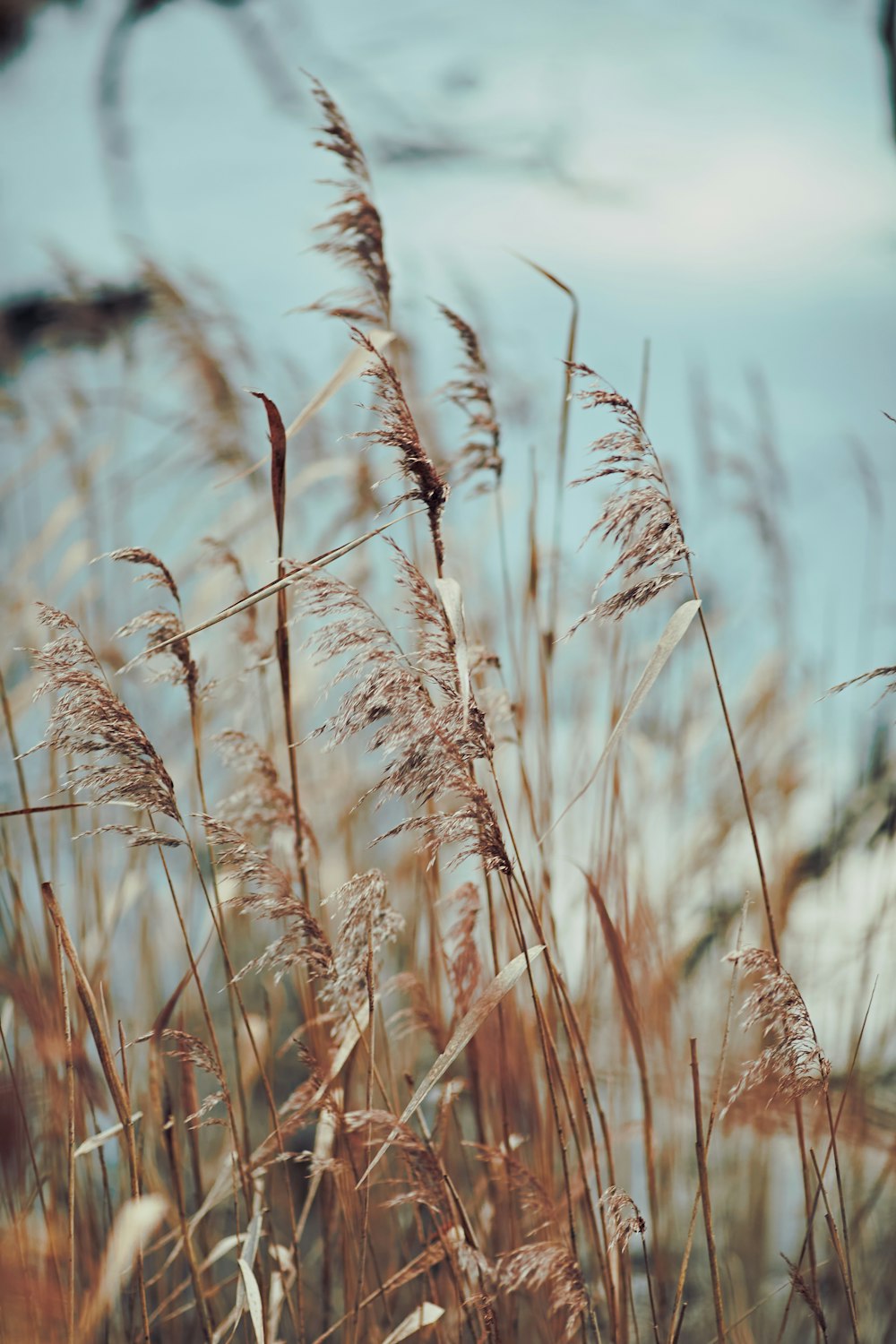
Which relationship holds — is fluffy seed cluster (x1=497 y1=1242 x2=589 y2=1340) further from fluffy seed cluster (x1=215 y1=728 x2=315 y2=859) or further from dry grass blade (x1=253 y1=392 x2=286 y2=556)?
dry grass blade (x1=253 y1=392 x2=286 y2=556)

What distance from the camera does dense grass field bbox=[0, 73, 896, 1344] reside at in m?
0.60

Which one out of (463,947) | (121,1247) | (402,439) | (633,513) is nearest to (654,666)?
(633,513)

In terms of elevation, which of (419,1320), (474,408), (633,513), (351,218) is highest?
(351,218)

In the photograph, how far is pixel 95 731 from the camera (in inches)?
24.0

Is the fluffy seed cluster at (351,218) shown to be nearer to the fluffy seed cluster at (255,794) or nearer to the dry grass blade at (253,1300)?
the fluffy seed cluster at (255,794)

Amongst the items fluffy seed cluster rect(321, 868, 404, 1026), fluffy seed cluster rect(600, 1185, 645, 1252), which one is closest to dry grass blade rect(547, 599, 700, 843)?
fluffy seed cluster rect(321, 868, 404, 1026)

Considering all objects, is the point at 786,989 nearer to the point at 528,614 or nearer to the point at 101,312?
the point at 528,614

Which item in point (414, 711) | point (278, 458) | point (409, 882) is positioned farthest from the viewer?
point (409, 882)

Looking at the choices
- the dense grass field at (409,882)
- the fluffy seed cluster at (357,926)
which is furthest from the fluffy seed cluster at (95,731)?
the fluffy seed cluster at (357,926)

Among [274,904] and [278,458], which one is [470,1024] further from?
[278,458]

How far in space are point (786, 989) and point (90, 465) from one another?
146 centimetres

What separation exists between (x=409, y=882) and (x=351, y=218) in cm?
86

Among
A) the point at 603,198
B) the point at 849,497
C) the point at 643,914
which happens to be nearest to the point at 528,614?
the point at 643,914

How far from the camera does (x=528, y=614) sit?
1079mm
